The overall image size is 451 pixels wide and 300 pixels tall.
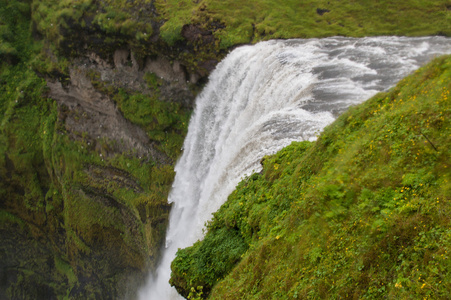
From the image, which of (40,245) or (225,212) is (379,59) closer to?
(225,212)

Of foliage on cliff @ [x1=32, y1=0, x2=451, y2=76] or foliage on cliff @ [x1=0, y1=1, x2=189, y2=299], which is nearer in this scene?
foliage on cliff @ [x1=32, y1=0, x2=451, y2=76]

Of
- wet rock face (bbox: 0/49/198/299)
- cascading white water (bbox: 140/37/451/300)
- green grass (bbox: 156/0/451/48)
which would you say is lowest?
wet rock face (bbox: 0/49/198/299)

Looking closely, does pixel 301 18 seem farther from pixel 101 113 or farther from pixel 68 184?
pixel 68 184

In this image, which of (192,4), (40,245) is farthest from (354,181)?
(40,245)

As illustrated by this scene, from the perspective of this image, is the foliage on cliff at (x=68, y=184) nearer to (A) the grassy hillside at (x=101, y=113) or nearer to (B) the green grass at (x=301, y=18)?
(A) the grassy hillside at (x=101, y=113)

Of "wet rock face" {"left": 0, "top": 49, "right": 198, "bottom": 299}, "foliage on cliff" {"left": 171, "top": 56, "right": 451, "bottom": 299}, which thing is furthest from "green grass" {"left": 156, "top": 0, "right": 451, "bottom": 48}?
"foliage on cliff" {"left": 171, "top": 56, "right": 451, "bottom": 299}

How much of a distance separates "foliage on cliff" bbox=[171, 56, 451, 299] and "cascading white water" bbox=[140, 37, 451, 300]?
216 cm

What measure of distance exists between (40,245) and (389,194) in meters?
27.6

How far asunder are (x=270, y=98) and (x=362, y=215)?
8244mm

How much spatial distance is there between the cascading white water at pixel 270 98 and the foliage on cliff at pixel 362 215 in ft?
7.10

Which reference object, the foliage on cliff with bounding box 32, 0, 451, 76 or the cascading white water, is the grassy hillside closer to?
the foliage on cliff with bounding box 32, 0, 451, 76

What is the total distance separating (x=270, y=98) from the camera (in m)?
12.9

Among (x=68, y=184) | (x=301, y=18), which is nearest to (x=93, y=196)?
(x=68, y=184)

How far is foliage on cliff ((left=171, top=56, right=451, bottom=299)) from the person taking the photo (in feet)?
14.6
